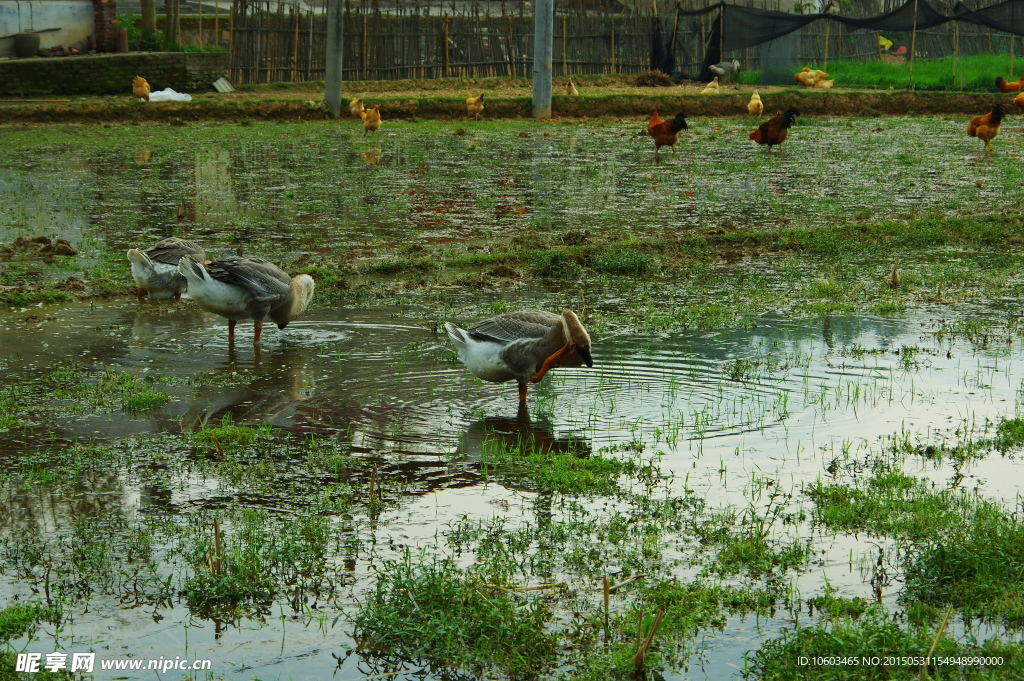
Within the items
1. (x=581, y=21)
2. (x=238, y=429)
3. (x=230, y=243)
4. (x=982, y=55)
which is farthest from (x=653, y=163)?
(x=982, y=55)

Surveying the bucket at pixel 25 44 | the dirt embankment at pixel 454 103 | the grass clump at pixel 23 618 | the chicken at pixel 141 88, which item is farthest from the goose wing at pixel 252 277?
the bucket at pixel 25 44

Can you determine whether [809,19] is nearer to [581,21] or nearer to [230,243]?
[581,21]

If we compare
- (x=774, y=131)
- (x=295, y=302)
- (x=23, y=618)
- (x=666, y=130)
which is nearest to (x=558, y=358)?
(x=295, y=302)

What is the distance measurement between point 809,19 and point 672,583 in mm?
34866

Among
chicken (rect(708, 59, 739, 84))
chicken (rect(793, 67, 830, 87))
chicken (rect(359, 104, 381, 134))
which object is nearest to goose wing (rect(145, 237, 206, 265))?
chicken (rect(359, 104, 381, 134))

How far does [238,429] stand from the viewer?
6891 mm

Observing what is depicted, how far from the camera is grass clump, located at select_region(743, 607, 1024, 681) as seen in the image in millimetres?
4145

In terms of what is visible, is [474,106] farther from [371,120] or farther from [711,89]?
[711,89]

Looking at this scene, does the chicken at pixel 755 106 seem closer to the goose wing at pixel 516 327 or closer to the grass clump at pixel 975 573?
the goose wing at pixel 516 327

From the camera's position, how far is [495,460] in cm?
653

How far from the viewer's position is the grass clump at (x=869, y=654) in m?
4.14

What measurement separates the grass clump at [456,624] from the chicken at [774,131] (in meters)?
18.9

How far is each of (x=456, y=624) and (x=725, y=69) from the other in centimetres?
3808

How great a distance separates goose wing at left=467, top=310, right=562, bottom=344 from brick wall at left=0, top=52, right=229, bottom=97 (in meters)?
26.3
